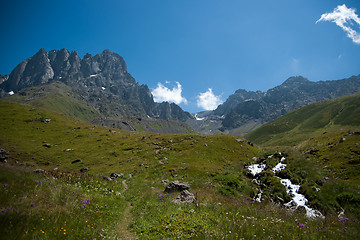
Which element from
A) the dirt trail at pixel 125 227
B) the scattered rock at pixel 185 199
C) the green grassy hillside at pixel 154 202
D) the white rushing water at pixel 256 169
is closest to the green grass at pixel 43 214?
the green grassy hillside at pixel 154 202

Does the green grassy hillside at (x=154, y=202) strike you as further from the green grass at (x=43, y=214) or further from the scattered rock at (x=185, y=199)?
the scattered rock at (x=185, y=199)

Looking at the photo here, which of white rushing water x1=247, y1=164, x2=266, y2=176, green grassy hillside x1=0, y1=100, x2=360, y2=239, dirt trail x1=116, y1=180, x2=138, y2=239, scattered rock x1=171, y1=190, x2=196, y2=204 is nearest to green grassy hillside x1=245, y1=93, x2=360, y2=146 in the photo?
white rushing water x1=247, y1=164, x2=266, y2=176

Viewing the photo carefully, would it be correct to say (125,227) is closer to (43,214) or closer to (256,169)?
(43,214)

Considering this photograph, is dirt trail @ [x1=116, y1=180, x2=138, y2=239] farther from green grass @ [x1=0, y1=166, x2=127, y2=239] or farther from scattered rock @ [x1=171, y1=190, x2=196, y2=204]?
scattered rock @ [x1=171, y1=190, x2=196, y2=204]

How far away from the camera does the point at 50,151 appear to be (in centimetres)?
4606

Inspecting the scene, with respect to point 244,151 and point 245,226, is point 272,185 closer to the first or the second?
point 245,226

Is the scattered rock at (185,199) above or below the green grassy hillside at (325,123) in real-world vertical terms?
below

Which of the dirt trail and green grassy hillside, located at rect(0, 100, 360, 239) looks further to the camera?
the dirt trail

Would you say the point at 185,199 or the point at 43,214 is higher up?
the point at 43,214

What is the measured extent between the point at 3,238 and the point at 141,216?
7825 mm

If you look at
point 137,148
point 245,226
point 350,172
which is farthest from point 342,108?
point 245,226

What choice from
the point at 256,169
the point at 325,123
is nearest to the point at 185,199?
the point at 256,169

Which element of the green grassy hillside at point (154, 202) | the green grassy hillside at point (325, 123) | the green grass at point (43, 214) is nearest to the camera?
the green grass at point (43, 214)

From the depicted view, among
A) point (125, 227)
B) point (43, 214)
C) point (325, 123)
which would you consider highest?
point (325, 123)
